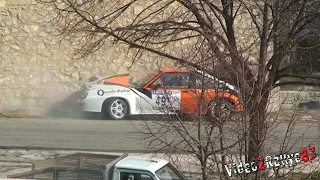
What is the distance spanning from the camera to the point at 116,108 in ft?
55.2

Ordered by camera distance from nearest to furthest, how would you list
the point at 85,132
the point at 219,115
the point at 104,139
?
the point at 219,115 → the point at 104,139 → the point at 85,132

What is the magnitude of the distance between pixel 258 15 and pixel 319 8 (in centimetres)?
96

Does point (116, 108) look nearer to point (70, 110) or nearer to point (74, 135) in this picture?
point (70, 110)

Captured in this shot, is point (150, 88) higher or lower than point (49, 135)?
higher

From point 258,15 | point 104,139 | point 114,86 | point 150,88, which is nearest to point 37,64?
point 114,86

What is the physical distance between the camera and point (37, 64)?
18.6m

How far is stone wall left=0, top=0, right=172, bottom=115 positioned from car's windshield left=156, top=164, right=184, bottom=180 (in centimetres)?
1151

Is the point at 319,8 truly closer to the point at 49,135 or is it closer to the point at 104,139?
the point at 104,139

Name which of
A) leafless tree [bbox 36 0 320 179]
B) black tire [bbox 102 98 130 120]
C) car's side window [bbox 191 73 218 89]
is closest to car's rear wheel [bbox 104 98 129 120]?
black tire [bbox 102 98 130 120]

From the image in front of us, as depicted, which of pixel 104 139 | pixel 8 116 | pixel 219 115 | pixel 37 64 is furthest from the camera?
pixel 37 64

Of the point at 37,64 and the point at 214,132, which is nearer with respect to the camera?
the point at 214,132

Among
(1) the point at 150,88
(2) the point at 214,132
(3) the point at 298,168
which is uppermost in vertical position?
(1) the point at 150,88

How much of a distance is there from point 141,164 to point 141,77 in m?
11.1

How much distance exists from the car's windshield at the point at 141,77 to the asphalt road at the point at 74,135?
1.42m
